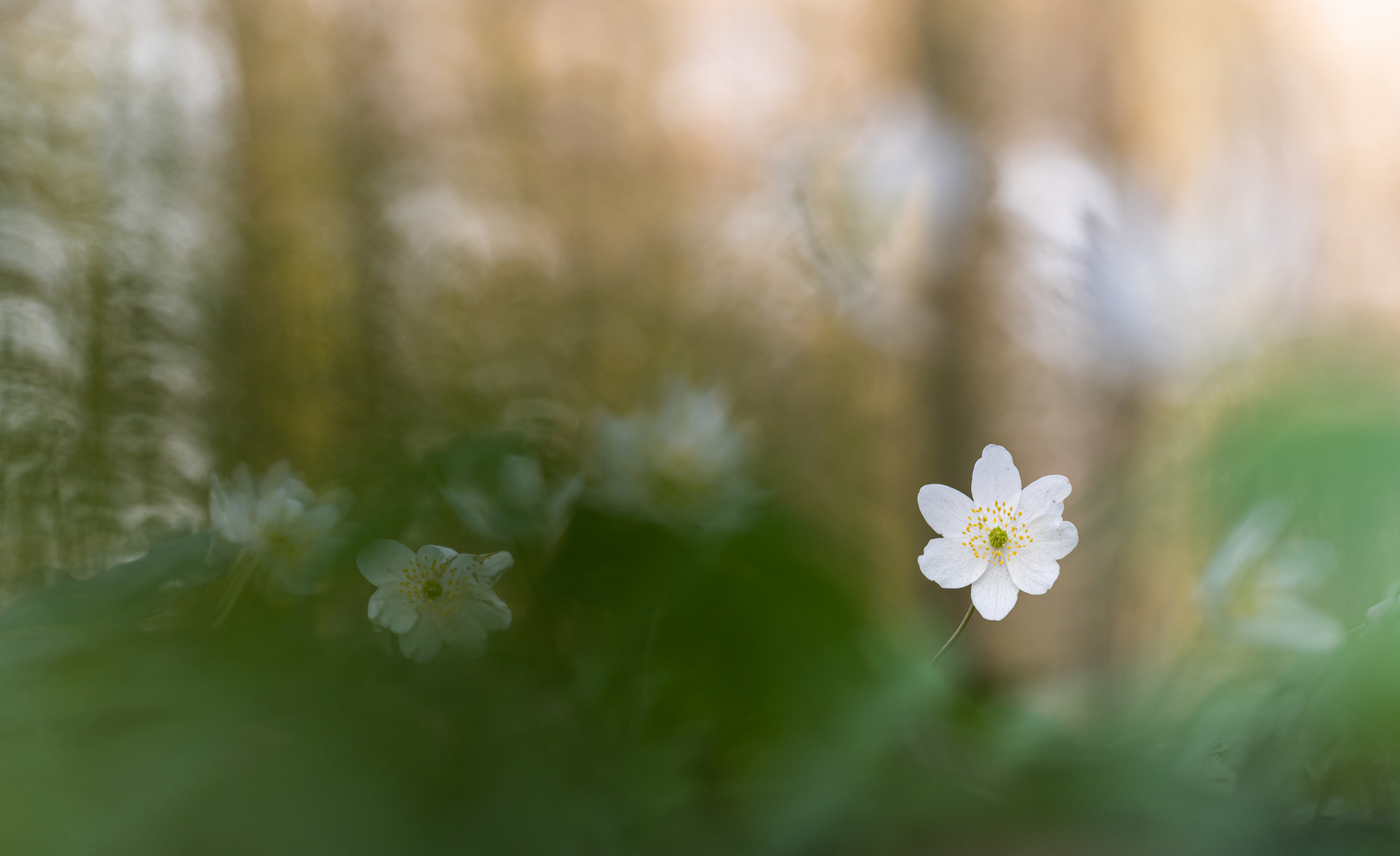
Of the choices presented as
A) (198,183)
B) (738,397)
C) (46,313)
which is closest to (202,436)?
(46,313)

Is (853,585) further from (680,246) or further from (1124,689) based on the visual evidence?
(680,246)

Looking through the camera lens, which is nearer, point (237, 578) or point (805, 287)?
point (237, 578)

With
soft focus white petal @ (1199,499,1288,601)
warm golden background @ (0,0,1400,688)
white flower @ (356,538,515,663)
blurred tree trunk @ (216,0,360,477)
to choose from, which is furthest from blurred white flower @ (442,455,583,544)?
blurred tree trunk @ (216,0,360,477)

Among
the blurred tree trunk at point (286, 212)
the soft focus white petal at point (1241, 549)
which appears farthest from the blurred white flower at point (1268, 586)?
the blurred tree trunk at point (286, 212)

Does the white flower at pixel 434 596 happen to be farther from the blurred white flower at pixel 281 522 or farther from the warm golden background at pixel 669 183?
the warm golden background at pixel 669 183

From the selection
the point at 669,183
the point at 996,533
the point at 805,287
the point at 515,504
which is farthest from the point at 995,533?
the point at 669,183

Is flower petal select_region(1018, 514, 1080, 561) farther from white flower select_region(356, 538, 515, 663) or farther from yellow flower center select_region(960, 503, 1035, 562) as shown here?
white flower select_region(356, 538, 515, 663)

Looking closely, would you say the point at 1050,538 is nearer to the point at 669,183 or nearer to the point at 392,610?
the point at 392,610
